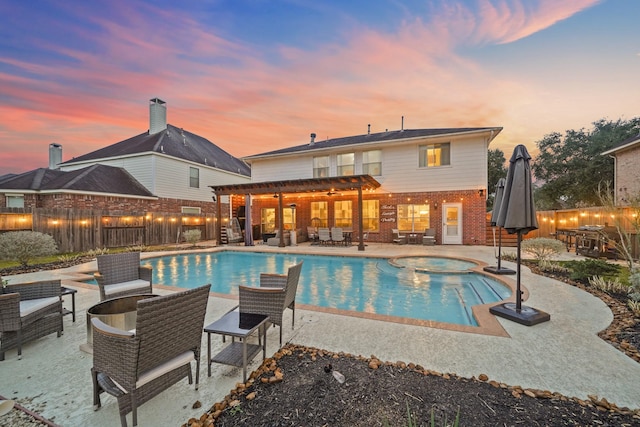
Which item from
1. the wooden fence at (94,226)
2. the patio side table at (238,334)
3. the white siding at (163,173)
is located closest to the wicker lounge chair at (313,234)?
the wooden fence at (94,226)

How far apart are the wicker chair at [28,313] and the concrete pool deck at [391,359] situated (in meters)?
0.16

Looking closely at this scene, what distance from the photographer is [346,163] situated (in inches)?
621

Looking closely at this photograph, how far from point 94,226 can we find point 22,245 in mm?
4924

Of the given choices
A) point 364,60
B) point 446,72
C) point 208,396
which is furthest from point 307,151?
point 208,396

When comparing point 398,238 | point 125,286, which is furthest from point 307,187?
point 125,286

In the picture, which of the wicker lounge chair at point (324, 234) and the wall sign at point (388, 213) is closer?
the wicker lounge chair at point (324, 234)

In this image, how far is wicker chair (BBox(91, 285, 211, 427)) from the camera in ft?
6.21

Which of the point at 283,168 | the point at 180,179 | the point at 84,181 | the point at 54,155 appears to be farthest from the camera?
the point at 54,155

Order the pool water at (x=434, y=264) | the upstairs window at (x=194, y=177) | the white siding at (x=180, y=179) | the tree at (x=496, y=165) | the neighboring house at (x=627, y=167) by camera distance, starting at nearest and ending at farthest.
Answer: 1. the pool water at (x=434, y=264)
2. the neighboring house at (x=627, y=167)
3. the white siding at (x=180, y=179)
4. the upstairs window at (x=194, y=177)
5. the tree at (x=496, y=165)

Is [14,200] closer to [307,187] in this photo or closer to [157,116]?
[157,116]

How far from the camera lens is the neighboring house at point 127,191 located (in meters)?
11.9

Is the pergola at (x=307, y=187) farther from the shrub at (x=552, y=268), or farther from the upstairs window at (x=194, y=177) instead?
the shrub at (x=552, y=268)

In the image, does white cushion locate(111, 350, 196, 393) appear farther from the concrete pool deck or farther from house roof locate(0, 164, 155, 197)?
house roof locate(0, 164, 155, 197)

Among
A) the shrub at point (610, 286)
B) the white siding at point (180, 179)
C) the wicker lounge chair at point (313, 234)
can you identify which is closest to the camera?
the shrub at point (610, 286)
